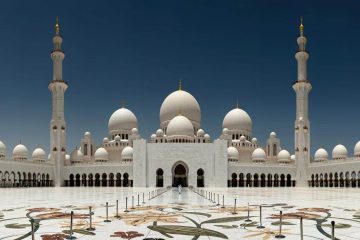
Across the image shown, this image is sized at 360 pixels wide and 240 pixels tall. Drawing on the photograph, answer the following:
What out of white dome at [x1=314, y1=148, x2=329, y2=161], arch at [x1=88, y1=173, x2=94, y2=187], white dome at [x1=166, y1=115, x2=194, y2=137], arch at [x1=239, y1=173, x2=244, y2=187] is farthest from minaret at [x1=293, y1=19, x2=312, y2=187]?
arch at [x1=88, y1=173, x2=94, y2=187]

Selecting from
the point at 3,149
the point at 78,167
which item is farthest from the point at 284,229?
the point at 3,149

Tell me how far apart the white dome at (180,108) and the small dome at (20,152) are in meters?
17.8

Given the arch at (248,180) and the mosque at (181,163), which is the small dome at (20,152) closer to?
the mosque at (181,163)

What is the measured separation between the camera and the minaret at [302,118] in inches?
1745

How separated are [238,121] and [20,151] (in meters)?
28.7

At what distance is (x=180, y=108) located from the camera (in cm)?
5075

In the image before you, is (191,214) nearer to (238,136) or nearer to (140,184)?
(140,184)

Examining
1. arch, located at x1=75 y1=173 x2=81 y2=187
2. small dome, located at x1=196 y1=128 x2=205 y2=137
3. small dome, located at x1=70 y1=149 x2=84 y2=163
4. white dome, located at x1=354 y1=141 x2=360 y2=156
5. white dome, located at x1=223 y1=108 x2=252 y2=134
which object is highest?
white dome, located at x1=223 y1=108 x2=252 y2=134

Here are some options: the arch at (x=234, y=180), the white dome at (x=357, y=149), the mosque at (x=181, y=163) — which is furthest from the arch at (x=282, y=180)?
the white dome at (x=357, y=149)

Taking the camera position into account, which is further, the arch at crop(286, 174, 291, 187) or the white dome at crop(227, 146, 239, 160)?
the white dome at crop(227, 146, 239, 160)

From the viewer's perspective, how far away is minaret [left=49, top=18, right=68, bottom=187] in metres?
44.6

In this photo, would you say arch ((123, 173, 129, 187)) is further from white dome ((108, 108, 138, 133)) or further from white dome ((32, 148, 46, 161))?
white dome ((32, 148, 46, 161))

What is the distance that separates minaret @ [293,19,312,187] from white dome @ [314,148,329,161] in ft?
18.3

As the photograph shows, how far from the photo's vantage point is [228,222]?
8.63 m
